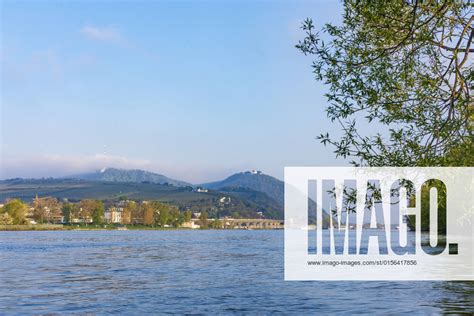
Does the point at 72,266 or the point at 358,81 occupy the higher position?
the point at 358,81

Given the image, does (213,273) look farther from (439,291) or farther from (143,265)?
(439,291)

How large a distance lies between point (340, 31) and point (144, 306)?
53.9ft

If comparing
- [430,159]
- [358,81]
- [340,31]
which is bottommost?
[430,159]

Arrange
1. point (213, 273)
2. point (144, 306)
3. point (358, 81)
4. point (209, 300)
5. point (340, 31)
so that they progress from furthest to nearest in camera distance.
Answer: point (213, 273), point (209, 300), point (144, 306), point (340, 31), point (358, 81)

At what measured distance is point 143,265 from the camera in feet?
188

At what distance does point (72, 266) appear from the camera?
5625 centimetres

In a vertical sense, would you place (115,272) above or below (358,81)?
below

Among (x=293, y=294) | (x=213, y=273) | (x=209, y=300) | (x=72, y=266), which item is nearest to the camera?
(x=209, y=300)

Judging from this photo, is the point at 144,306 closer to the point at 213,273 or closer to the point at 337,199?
the point at 337,199

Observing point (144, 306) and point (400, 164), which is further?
point (144, 306)

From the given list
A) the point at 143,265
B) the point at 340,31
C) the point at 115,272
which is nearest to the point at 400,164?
the point at 340,31

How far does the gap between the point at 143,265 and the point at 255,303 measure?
29.3 metres

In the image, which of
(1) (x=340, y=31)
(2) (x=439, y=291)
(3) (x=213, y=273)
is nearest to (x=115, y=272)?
(3) (x=213, y=273)

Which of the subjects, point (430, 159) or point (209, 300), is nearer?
point (430, 159)
